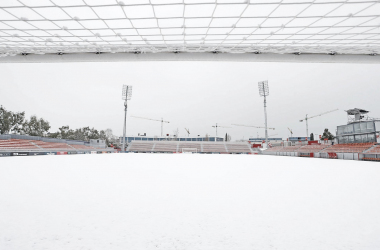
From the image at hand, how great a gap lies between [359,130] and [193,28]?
35.8 meters

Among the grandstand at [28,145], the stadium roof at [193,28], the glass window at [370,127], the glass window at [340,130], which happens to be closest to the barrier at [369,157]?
the glass window at [370,127]

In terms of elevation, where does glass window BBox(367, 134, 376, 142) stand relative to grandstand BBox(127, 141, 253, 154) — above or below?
above

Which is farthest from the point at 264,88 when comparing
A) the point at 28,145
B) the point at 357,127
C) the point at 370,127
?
the point at 28,145

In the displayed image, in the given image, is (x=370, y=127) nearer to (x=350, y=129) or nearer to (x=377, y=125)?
(x=377, y=125)

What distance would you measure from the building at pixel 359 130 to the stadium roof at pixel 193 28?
86.8 ft

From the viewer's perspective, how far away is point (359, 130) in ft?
107

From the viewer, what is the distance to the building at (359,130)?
29.8 metres

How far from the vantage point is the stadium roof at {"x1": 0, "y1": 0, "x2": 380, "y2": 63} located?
264 inches

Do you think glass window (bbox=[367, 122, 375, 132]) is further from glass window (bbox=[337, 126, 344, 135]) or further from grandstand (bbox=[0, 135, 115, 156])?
grandstand (bbox=[0, 135, 115, 156])

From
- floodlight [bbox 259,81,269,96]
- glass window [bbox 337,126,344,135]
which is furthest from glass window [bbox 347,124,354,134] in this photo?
floodlight [bbox 259,81,269,96]

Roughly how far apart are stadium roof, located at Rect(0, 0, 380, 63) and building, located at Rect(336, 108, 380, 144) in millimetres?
26461

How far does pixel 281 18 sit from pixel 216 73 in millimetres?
54630

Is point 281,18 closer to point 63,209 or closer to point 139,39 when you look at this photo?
point 139,39

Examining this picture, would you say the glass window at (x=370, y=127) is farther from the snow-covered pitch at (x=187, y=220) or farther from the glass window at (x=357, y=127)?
the snow-covered pitch at (x=187, y=220)
